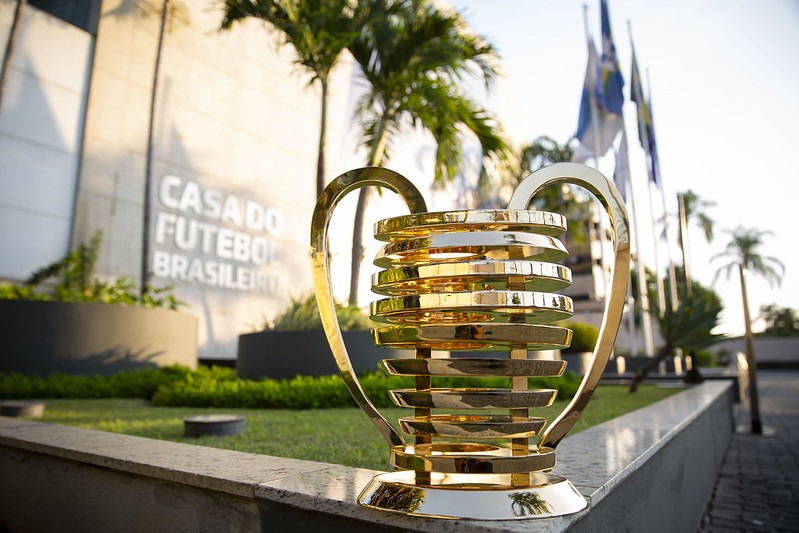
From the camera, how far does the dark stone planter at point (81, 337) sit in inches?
253

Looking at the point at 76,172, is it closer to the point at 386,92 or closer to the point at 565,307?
the point at 386,92

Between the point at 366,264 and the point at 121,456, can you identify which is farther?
the point at 366,264

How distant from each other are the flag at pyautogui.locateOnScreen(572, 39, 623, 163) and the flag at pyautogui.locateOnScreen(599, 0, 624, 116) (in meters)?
0.15

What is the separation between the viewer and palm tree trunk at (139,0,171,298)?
939 centimetres

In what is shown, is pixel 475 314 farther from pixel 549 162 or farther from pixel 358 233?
pixel 549 162

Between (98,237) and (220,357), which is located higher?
(98,237)

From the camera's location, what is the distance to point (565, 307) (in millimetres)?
1106

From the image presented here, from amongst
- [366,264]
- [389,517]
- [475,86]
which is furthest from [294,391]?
[475,86]

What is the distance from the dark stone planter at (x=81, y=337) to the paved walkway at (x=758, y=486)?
6625mm

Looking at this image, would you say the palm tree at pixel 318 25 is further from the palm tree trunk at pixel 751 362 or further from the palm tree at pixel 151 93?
the palm tree trunk at pixel 751 362

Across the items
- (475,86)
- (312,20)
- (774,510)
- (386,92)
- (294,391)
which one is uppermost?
(475,86)

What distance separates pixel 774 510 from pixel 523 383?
3.20 meters

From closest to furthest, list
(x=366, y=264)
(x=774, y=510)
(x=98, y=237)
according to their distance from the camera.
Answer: (x=774, y=510) → (x=98, y=237) → (x=366, y=264)

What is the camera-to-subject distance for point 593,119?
44.9ft
